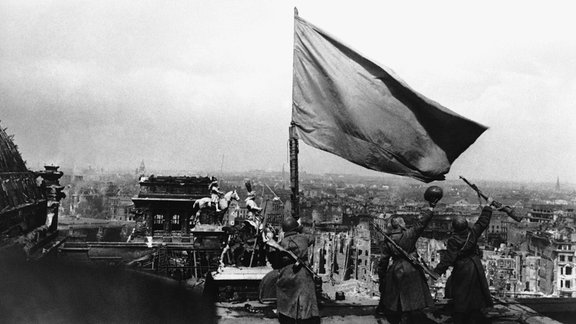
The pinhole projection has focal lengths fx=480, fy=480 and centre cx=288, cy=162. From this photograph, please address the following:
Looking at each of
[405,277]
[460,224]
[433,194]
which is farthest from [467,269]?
[433,194]

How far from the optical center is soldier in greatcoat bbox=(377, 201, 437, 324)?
6242 mm

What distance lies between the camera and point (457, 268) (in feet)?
21.6

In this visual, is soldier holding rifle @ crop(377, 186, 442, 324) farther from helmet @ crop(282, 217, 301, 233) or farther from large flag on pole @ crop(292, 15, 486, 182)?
helmet @ crop(282, 217, 301, 233)

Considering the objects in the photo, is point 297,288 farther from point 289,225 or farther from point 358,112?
point 358,112

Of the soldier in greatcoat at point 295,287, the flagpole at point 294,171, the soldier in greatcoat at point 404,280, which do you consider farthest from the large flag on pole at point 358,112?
the soldier in greatcoat at point 295,287

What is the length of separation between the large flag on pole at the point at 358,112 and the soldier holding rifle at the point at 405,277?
83cm

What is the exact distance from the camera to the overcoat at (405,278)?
6238mm

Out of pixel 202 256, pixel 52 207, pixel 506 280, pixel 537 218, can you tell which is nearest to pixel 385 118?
pixel 202 256

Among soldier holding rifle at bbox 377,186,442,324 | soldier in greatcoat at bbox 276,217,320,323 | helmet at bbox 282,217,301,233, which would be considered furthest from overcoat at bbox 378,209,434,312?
helmet at bbox 282,217,301,233

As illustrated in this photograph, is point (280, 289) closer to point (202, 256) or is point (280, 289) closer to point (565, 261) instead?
point (202, 256)

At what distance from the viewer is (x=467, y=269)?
6.49m

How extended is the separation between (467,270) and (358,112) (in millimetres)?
2658

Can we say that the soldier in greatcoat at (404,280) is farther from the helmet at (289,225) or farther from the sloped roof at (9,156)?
the sloped roof at (9,156)

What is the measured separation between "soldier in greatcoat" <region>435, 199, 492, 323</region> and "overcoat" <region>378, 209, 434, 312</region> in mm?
372
